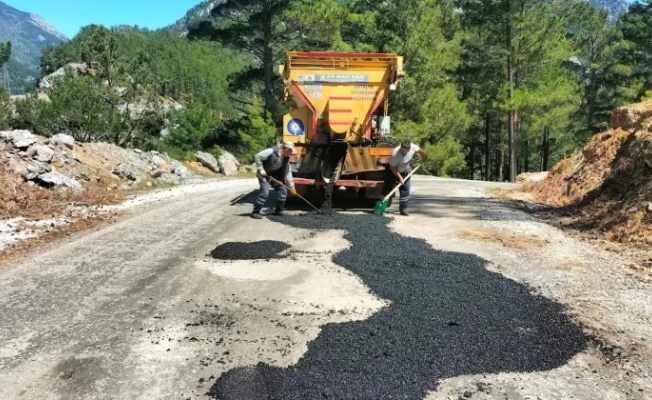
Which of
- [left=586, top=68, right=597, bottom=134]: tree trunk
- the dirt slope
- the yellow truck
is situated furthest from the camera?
[left=586, top=68, right=597, bottom=134]: tree trunk

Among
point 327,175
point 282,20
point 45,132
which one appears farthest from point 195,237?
point 282,20

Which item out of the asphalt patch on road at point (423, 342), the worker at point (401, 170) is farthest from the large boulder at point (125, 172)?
the asphalt patch on road at point (423, 342)

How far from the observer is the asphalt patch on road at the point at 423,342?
333cm

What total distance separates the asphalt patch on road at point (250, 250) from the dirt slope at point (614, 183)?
4.39 meters

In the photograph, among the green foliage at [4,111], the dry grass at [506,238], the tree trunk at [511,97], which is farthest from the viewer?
the tree trunk at [511,97]

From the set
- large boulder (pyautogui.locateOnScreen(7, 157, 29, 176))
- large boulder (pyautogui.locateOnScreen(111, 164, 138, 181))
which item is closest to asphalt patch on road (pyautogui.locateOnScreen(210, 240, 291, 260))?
large boulder (pyautogui.locateOnScreen(7, 157, 29, 176))

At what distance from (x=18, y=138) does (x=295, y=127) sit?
6.03 meters

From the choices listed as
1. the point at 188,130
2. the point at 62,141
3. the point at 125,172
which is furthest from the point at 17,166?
the point at 188,130

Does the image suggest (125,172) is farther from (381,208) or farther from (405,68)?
(405,68)

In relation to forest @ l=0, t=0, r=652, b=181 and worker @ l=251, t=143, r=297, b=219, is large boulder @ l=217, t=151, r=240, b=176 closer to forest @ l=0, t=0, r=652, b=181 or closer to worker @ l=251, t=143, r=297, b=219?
forest @ l=0, t=0, r=652, b=181

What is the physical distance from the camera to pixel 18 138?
1147cm

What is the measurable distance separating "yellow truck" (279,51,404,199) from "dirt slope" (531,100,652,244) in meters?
3.70

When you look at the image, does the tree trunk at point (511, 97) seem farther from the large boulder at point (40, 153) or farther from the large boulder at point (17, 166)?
the large boulder at point (17, 166)

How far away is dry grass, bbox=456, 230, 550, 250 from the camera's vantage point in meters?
7.01
